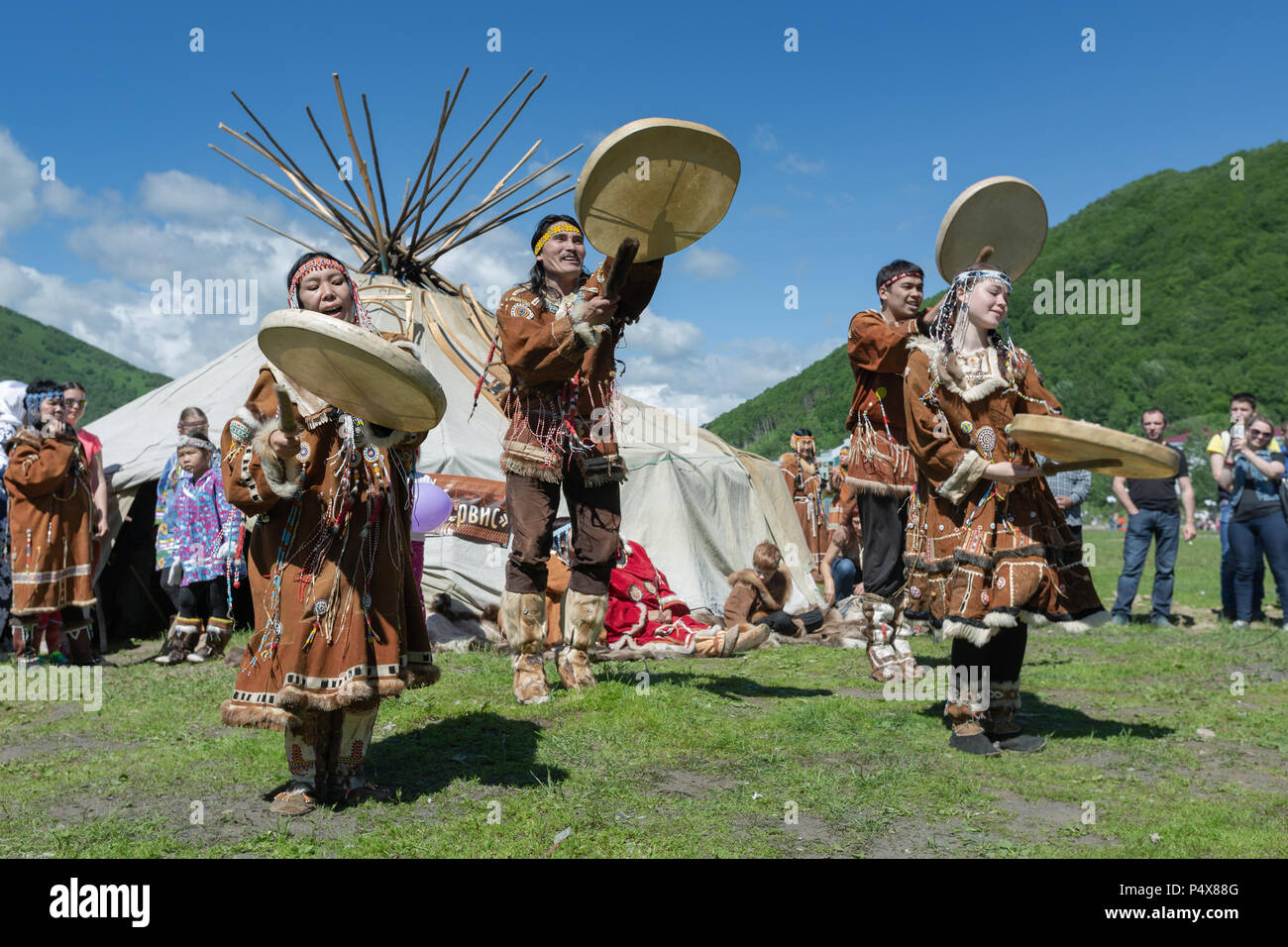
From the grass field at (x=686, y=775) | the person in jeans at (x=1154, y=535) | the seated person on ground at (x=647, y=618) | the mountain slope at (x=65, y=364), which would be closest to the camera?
the grass field at (x=686, y=775)

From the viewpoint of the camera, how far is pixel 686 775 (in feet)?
12.8

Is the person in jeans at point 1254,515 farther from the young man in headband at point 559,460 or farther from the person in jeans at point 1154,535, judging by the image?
the young man in headband at point 559,460

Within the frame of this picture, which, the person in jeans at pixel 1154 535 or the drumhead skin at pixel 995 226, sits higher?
the drumhead skin at pixel 995 226

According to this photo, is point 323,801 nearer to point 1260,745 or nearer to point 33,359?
point 1260,745

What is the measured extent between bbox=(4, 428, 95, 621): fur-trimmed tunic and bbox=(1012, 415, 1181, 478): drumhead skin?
260 inches

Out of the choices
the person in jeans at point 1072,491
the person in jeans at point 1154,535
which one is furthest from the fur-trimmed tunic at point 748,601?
the person in jeans at point 1154,535

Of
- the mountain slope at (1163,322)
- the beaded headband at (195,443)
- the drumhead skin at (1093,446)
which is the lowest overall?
the drumhead skin at (1093,446)

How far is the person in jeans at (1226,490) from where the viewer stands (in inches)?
358

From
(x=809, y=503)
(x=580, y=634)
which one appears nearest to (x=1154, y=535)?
(x=809, y=503)

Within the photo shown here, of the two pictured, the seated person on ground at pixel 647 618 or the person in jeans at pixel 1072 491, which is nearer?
the seated person on ground at pixel 647 618

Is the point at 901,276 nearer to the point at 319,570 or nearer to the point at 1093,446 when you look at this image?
the point at 1093,446

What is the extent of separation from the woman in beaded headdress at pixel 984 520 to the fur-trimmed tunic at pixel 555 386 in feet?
4.77

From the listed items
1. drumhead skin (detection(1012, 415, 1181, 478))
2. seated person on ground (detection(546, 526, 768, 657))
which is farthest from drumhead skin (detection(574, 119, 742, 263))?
seated person on ground (detection(546, 526, 768, 657))

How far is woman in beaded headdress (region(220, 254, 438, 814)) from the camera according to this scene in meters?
3.23
